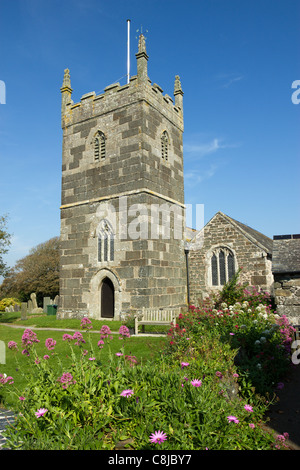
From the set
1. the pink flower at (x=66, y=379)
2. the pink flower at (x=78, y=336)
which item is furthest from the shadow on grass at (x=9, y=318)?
the pink flower at (x=66, y=379)

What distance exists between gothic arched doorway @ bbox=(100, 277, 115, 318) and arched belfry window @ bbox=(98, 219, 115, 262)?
1106 millimetres

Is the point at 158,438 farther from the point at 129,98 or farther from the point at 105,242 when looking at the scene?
the point at 129,98

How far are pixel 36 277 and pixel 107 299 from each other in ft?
64.4

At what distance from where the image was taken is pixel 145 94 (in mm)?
15250

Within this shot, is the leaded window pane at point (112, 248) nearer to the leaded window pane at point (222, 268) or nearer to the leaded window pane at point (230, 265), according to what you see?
the leaded window pane at point (222, 268)

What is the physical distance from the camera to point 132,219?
1470 centimetres

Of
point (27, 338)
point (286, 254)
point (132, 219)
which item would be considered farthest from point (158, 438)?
point (132, 219)

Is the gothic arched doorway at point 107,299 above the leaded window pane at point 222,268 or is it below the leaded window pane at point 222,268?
below

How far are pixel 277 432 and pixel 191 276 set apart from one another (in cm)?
1363

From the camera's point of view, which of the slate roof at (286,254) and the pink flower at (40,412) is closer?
the pink flower at (40,412)

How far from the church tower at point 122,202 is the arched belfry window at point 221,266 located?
66.9 inches

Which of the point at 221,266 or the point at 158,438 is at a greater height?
the point at 221,266

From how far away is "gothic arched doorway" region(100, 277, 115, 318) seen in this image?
15523mm

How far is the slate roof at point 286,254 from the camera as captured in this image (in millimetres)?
8461
